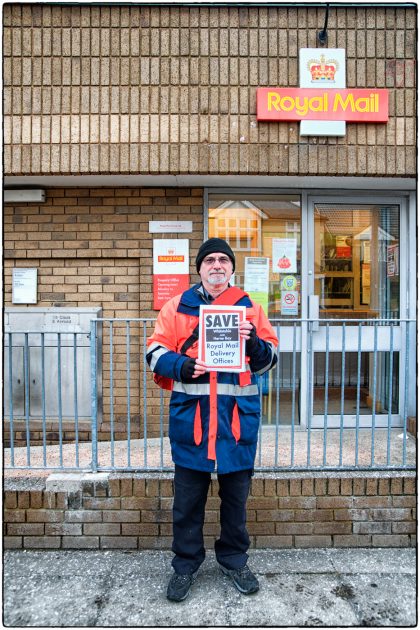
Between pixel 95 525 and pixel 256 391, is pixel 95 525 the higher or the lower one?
the lower one

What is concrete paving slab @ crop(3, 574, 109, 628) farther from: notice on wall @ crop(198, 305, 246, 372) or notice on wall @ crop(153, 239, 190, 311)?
notice on wall @ crop(153, 239, 190, 311)

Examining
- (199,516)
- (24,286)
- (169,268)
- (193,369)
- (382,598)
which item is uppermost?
(169,268)

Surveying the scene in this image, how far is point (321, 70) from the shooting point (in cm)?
395

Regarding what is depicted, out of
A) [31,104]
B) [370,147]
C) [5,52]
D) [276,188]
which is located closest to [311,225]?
[276,188]

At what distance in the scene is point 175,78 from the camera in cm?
396

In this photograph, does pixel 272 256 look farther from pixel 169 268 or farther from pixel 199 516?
pixel 199 516

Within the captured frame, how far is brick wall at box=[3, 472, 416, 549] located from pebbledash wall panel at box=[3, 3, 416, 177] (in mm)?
2515

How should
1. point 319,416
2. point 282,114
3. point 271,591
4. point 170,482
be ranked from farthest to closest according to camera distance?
point 319,416
point 282,114
point 170,482
point 271,591

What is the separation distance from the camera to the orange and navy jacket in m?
2.59

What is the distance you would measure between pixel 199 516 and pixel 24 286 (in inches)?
111

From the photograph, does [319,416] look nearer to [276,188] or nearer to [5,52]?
[276,188]

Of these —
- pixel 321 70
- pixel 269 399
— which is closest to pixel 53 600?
pixel 269 399

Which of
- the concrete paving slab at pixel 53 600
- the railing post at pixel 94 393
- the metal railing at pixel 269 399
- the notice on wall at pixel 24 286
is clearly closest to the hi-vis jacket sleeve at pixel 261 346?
A: the railing post at pixel 94 393

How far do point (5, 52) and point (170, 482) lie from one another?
376 centimetres
